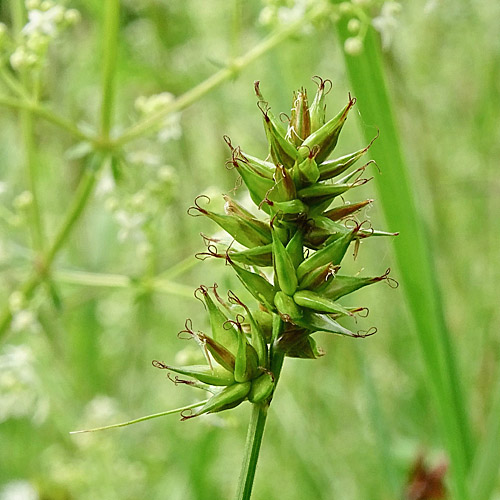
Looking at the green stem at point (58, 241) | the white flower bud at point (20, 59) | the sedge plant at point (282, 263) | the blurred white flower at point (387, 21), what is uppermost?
the white flower bud at point (20, 59)

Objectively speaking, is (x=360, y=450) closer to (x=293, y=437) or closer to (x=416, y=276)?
(x=293, y=437)

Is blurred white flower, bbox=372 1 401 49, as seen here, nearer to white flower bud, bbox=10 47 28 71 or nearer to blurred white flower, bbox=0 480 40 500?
white flower bud, bbox=10 47 28 71

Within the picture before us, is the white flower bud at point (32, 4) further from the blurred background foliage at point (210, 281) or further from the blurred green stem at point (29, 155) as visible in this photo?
the blurred background foliage at point (210, 281)

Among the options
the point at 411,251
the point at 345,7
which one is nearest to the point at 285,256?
the point at 411,251

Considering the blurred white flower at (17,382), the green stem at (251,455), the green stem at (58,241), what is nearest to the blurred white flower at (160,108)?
the green stem at (58,241)

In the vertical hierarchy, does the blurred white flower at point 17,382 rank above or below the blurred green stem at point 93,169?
below

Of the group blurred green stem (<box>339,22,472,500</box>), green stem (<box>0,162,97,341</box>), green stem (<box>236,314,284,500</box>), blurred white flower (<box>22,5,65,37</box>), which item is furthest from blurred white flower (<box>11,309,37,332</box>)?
green stem (<box>236,314,284,500</box>)
